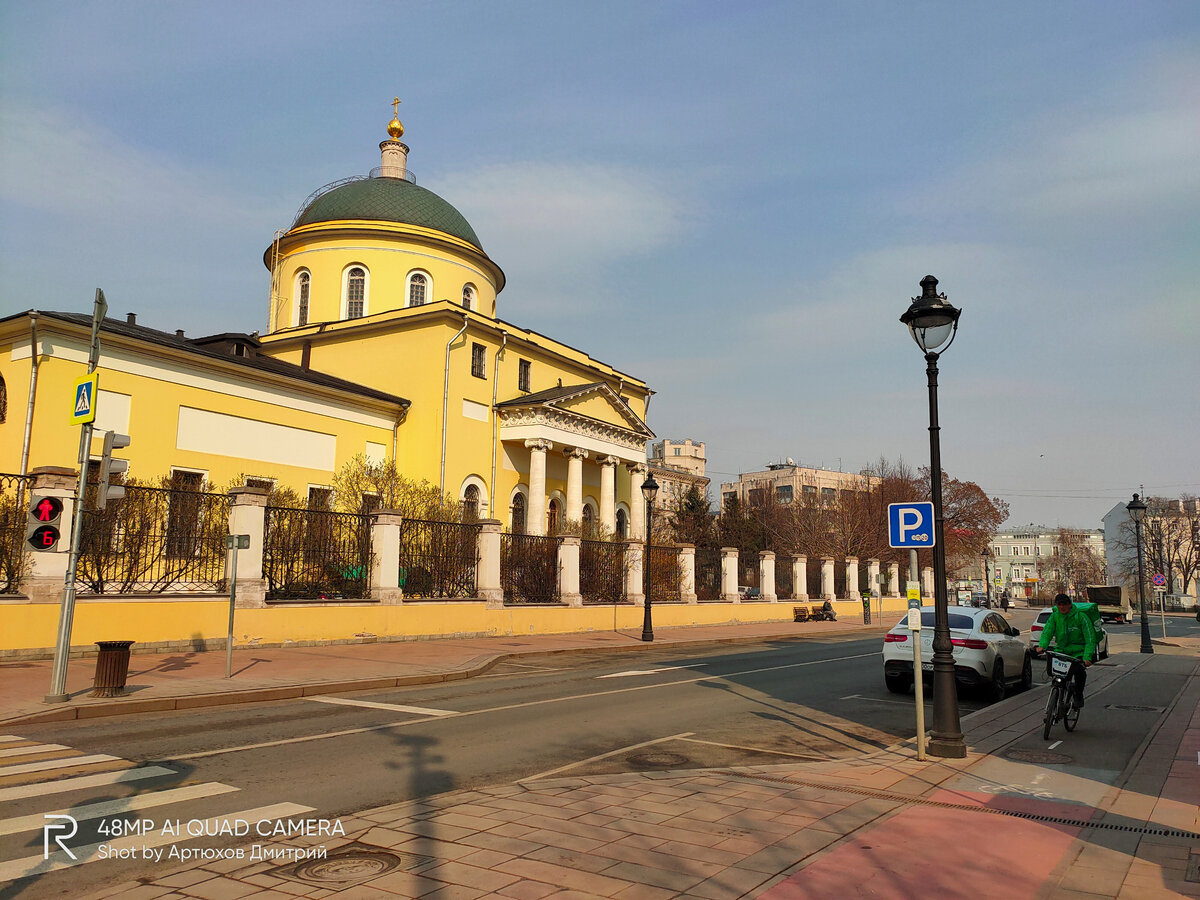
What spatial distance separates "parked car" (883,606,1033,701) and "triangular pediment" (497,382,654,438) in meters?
26.9

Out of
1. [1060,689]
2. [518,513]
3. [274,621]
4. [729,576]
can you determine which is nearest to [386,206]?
[518,513]

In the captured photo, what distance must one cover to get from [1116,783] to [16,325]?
96.0ft

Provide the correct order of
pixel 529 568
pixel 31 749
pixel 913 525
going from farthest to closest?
pixel 529 568
pixel 913 525
pixel 31 749

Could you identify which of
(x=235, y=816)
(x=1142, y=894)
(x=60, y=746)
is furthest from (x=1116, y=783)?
(x=60, y=746)

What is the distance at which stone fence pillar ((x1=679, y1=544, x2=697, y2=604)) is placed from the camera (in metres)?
34.3

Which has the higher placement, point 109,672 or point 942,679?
point 942,679

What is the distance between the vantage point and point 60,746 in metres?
8.81

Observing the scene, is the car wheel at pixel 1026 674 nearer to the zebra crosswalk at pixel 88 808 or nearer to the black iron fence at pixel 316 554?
the zebra crosswalk at pixel 88 808

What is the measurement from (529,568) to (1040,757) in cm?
1956

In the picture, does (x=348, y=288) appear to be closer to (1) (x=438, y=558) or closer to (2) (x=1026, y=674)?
(1) (x=438, y=558)

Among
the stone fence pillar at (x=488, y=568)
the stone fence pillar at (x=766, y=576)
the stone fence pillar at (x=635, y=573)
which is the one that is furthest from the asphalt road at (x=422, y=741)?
the stone fence pillar at (x=766, y=576)

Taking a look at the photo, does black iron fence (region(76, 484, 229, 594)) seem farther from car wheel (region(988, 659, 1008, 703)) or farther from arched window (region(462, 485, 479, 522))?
arched window (region(462, 485, 479, 522))

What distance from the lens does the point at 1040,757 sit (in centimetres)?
893

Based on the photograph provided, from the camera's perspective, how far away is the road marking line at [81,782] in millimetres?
6695
